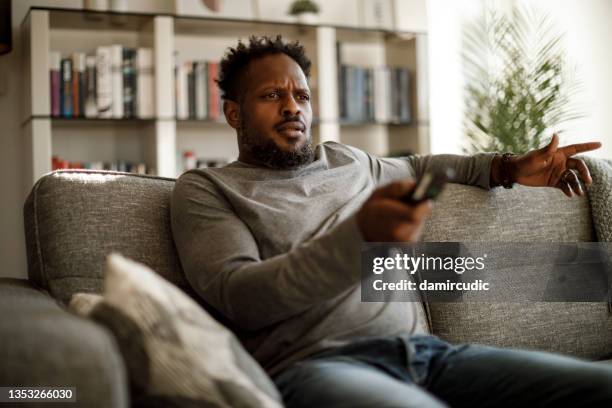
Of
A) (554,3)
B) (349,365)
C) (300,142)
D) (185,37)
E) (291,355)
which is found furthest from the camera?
(554,3)

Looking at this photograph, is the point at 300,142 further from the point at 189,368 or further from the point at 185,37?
the point at 185,37

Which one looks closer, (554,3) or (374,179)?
(374,179)

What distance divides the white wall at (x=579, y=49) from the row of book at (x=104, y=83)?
5.32 feet

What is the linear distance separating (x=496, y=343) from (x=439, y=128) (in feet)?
8.43

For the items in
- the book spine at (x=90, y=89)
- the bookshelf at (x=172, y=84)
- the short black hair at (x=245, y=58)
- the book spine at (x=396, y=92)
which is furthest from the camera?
the book spine at (x=396, y=92)

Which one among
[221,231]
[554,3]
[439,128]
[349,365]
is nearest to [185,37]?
[439,128]

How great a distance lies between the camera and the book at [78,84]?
330 centimetres

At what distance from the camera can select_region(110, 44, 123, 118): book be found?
3350mm

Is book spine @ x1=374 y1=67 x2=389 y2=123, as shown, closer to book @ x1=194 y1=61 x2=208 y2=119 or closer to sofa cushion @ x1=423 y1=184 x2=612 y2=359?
book @ x1=194 y1=61 x2=208 y2=119

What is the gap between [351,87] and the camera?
3.81m

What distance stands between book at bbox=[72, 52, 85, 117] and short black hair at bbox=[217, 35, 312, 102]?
1605 millimetres

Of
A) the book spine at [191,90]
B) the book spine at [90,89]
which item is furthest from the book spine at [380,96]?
the book spine at [90,89]

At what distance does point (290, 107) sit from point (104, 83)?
1882mm

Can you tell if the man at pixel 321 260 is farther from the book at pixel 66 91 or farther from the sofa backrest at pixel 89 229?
the book at pixel 66 91
